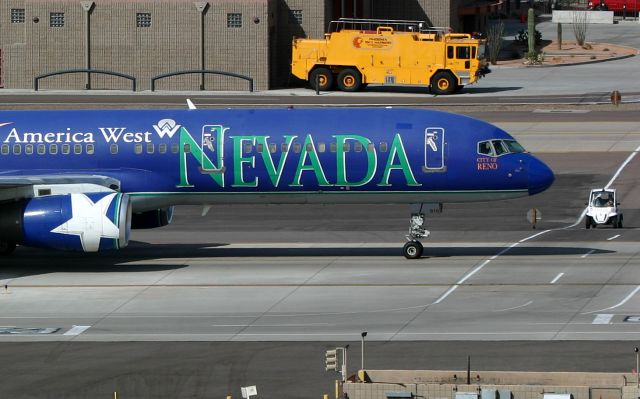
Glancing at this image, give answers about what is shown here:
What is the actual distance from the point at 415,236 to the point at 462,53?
48.3 meters

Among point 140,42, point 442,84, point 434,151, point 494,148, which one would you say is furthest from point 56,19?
point 494,148

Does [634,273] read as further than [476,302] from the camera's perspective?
Yes

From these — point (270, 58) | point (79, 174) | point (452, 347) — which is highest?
point (270, 58)

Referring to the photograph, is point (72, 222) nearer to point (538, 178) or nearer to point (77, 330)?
point (77, 330)

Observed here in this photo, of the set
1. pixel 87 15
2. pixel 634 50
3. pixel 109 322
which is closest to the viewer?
pixel 109 322

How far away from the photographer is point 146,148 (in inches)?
1693

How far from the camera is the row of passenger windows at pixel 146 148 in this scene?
42281 mm

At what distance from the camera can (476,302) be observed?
122 feet

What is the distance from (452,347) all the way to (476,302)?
5379 mm

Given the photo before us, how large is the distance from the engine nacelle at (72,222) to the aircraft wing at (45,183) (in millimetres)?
539

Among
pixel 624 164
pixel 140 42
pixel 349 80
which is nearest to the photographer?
pixel 624 164

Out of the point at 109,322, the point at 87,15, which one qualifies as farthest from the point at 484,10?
the point at 109,322

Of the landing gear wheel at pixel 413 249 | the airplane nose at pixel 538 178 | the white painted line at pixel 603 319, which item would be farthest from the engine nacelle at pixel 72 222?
the white painted line at pixel 603 319

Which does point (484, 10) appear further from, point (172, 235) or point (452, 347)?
point (452, 347)
